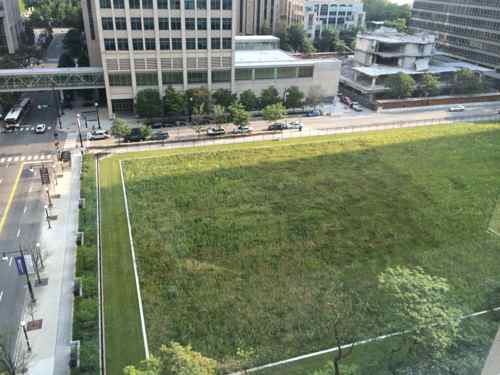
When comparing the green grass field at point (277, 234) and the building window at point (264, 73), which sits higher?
the building window at point (264, 73)

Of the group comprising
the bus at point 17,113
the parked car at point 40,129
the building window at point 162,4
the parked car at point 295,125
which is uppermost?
the building window at point 162,4

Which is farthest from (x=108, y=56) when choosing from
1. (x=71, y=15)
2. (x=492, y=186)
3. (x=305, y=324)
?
(x=71, y=15)

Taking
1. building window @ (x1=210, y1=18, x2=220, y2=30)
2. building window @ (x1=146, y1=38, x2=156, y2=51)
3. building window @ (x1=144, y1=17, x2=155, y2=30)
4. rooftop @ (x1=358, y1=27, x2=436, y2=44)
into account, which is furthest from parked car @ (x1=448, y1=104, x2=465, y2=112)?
building window @ (x1=144, y1=17, x2=155, y2=30)

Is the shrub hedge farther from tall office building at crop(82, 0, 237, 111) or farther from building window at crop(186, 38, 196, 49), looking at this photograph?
building window at crop(186, 38, 196, 49)

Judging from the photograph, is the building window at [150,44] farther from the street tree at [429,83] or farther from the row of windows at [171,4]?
the street tree at [429,83]

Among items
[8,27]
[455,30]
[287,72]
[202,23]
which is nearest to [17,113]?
[202,23]

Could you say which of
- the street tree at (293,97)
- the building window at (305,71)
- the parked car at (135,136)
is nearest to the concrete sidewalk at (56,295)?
the parked car at (135,136)

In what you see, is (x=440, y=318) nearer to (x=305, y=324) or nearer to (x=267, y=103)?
(x=305, y=324)
